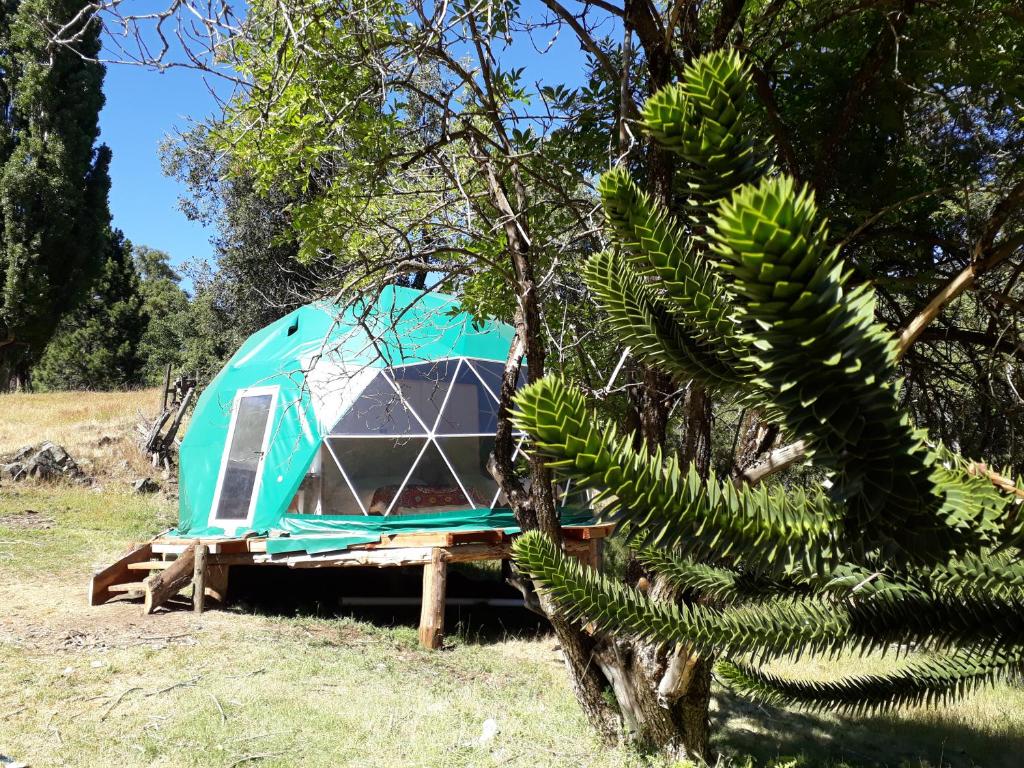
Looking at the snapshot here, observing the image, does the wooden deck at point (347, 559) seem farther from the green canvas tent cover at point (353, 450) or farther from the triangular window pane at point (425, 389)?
the triangular window pane at point (425, 389)

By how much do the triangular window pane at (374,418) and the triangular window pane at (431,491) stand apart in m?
0.44

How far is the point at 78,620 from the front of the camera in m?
8.78

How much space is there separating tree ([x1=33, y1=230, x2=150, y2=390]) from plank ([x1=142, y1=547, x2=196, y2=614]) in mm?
31066

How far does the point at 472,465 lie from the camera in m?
10.8

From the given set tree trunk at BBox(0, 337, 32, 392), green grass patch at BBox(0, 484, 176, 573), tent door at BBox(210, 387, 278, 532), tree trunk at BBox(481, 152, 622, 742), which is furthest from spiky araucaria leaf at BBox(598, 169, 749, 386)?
tree trunk at BBox(0, 337, 32, 392)

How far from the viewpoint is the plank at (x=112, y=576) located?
31.3 feet

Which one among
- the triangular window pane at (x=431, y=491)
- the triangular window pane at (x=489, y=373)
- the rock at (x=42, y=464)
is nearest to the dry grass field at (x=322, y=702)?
the triangular window pane at (x=431, y=491)

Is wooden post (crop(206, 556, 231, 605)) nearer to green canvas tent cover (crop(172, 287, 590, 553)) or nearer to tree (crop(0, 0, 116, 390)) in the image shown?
green canvas tent cover (crop(172, 287, 590, 553))

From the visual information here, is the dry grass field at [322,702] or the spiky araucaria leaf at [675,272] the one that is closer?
the spiky araucaria leaf at [675,272]

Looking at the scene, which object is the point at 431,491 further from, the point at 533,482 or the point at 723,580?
the point at 723,580

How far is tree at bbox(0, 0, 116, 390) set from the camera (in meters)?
23.1

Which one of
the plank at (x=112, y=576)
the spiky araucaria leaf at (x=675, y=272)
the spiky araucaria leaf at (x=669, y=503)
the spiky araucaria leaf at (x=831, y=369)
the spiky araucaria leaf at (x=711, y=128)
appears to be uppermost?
the spiky araucaria leaf at (x=711, y=128)

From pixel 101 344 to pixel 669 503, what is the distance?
40.8 meters

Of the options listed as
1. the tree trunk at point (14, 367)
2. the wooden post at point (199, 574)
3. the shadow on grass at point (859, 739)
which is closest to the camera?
the shadow on grass at point (859, 739)
